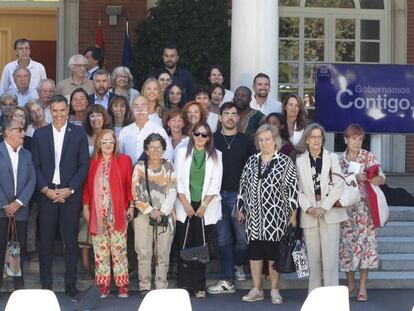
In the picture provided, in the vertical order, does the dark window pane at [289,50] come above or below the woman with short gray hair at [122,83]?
above

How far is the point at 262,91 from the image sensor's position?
35.3 feet

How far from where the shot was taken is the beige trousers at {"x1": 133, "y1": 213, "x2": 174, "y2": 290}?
30.9ft

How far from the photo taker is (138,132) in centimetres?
973

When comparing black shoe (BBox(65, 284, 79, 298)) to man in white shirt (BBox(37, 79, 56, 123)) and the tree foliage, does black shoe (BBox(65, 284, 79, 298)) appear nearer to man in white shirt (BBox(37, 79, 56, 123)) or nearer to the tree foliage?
man in white shirt (BBox(37, 79, 56, 123))

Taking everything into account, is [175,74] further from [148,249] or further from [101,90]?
[148,249]

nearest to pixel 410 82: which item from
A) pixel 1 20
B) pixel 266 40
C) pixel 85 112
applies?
pixel 266 40

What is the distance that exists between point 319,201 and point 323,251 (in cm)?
49

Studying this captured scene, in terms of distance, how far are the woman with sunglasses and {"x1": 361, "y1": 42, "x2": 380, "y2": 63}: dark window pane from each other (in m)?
8.11

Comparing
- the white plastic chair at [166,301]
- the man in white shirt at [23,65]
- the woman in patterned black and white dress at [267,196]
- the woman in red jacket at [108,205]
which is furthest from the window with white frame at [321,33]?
the white plastic chair at [166,301]

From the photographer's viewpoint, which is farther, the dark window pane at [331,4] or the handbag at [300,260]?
the dark window pane at [331,4]

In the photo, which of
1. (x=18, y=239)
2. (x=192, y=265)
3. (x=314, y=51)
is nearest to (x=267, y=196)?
(x=192, y=265)

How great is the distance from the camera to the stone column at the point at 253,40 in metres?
11.8

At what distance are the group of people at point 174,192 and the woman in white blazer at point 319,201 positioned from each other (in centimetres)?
1

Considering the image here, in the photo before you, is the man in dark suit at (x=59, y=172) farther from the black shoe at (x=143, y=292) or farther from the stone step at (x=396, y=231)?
the stone step at (x=396, y=231)
